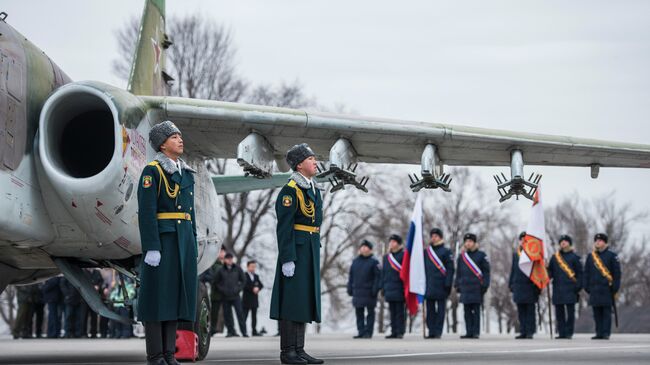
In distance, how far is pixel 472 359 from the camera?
988 cm

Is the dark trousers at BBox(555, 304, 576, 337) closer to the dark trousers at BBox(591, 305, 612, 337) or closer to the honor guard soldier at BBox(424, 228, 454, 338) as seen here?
the dark trousers at BBox(591, 305, 612, 337)

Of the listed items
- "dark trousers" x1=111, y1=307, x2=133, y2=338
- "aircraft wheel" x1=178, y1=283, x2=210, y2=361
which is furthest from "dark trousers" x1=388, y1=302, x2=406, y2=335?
"aircraft wheel" x1=178, y1=283, x2=210, y2=361

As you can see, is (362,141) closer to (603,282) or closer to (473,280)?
(603,282)

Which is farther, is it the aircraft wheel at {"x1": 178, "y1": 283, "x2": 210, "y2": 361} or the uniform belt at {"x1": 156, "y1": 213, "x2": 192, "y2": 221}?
the aircraft wheel at {"x1": 178, "y1": 283, "x2": 210, "y2": 361}

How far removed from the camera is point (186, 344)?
10.0 metres

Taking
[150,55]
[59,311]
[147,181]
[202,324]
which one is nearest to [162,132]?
[147,181]

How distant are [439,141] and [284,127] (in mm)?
1592

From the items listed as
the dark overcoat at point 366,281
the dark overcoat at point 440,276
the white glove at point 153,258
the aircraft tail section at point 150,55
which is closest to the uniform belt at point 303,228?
the white glove at point 153,258

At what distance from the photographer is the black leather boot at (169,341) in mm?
7598

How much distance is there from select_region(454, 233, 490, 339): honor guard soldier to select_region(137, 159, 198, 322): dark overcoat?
1156 cm

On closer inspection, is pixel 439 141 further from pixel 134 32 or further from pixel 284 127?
pixel 134 32

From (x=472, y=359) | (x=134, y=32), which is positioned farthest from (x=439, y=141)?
(x=134, y=32)

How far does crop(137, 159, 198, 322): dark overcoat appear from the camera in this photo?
7504 millimetres

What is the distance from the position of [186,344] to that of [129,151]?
2.03 metres
